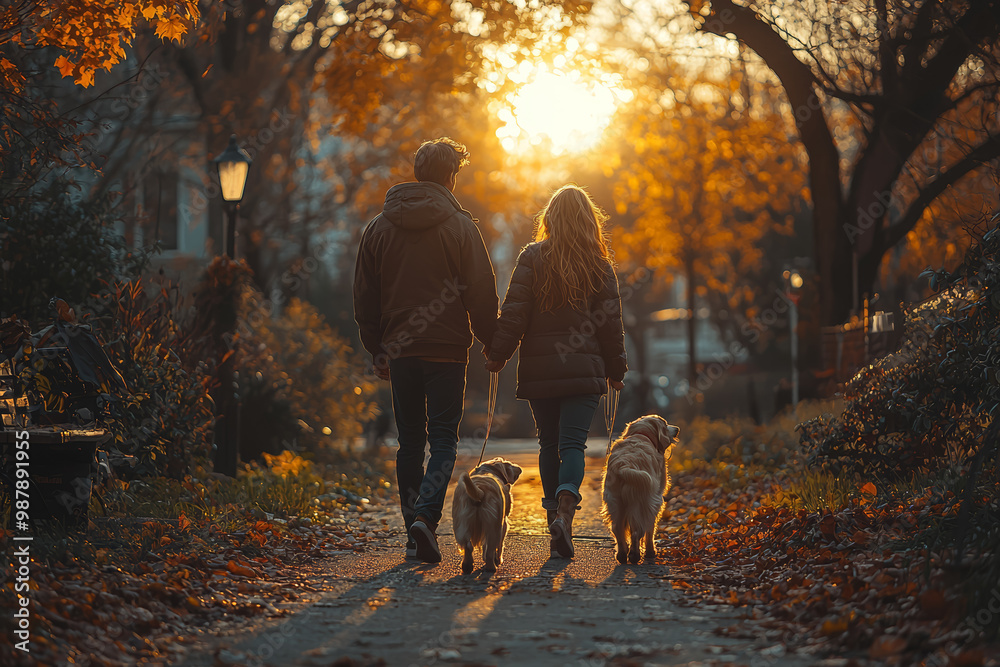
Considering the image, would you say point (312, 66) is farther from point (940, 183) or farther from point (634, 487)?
point (634, 487)

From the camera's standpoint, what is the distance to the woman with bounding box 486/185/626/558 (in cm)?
595

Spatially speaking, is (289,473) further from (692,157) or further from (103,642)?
(692,157)

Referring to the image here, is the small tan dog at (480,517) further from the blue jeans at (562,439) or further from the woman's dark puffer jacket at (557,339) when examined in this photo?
the woman's dark puffer jacket at (557,339)

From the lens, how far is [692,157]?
23.5m

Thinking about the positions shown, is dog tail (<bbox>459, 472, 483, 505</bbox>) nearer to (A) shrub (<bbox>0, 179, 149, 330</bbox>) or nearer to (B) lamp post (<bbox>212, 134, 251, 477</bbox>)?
(B) lamp post (<bbox>212, 134, 251, 477</bbox>)

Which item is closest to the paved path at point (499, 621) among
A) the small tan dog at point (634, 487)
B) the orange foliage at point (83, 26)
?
the small tan dog at point (634, 487)

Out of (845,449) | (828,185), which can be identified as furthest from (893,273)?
(845,449)

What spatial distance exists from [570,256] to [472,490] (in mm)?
1646

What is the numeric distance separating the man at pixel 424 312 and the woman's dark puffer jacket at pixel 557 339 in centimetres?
14

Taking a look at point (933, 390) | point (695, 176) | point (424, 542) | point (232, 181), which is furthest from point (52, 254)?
point (695, 176)

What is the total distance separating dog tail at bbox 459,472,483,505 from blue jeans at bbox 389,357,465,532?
42 cm

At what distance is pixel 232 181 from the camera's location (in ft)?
32.6

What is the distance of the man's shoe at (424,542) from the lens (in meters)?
5.65

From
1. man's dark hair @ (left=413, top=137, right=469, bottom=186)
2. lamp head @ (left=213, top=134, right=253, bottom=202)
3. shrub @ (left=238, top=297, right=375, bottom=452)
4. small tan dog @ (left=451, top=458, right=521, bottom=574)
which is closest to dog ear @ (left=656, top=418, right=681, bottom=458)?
small tan dog @ (left=451, top=458, right=521, bottom=574)
